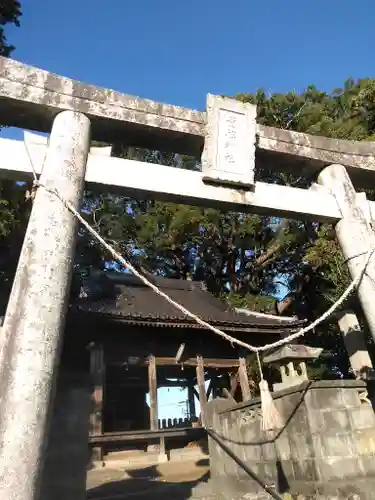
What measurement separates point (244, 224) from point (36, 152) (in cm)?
1809

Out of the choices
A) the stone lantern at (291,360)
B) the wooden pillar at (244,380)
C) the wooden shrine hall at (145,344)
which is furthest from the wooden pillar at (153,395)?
the stone lantern at (291,360)

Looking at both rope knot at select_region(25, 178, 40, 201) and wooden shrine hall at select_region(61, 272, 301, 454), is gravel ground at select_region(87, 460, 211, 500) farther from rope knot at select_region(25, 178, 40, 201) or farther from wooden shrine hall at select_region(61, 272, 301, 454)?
rope knot at select_region(25, 178, 40, 201)

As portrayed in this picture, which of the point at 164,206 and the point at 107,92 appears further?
the point at 164,206

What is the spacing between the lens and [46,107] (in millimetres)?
3729

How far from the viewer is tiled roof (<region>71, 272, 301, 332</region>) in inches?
445

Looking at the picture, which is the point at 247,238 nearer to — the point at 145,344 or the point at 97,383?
the point at 145,344

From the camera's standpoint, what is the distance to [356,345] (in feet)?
18.4

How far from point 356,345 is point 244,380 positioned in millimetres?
7704

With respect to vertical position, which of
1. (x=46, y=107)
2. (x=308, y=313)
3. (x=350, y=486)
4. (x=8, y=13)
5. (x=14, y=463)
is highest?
(x=8, y=13)

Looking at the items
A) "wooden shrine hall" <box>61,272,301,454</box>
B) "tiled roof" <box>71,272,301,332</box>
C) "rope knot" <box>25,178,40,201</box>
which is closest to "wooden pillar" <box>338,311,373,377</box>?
"rope knot" <box>25,178,40,201</box>

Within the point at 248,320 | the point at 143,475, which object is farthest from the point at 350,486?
the point at 248,320

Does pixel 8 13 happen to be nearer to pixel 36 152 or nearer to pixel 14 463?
pixel 36 152

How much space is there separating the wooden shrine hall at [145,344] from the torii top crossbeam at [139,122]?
556 centimetres

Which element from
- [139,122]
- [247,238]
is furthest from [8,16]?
[247,238]
